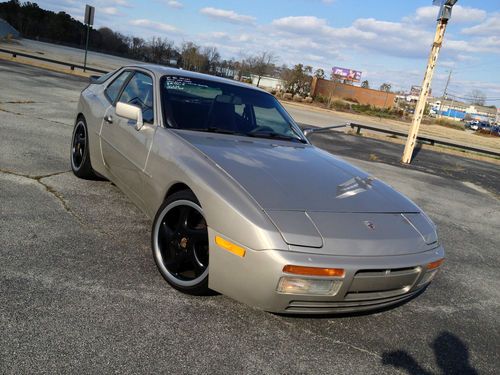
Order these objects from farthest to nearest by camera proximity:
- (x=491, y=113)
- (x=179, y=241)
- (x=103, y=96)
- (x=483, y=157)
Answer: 1. (x=491, y=113)
2. (x=483, y=157)
3. (x=103, y=96)
4. (x=179, y=241)

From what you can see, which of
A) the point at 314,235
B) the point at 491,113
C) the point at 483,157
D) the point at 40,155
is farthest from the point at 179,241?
the point at 491,113

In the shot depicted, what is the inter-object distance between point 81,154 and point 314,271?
3.54 meters

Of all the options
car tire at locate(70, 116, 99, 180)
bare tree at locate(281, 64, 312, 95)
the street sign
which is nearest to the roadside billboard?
bare tree at locate(281, 64, 312, 95)

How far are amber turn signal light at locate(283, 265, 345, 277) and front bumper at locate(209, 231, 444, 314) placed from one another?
22 millimetres

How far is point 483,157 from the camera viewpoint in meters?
18.1

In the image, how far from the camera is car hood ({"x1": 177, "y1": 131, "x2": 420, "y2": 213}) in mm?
2776

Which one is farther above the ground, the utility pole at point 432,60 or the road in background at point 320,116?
the utility pole at point 432,60

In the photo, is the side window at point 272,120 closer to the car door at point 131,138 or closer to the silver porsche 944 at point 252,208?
the silver porsche 944 at point 252,208

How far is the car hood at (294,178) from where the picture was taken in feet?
9.11

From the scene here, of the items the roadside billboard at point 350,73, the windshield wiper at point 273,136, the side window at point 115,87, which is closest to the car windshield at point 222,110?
the windshield wiper at point 273,136

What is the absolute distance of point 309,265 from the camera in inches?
93.8

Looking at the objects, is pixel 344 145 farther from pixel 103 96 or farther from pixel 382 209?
pixel 382 209

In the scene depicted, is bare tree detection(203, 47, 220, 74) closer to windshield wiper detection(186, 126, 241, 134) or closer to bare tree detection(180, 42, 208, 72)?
bare tree detection(180, 42, 208, 72)

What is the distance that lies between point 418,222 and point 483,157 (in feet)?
56.2
